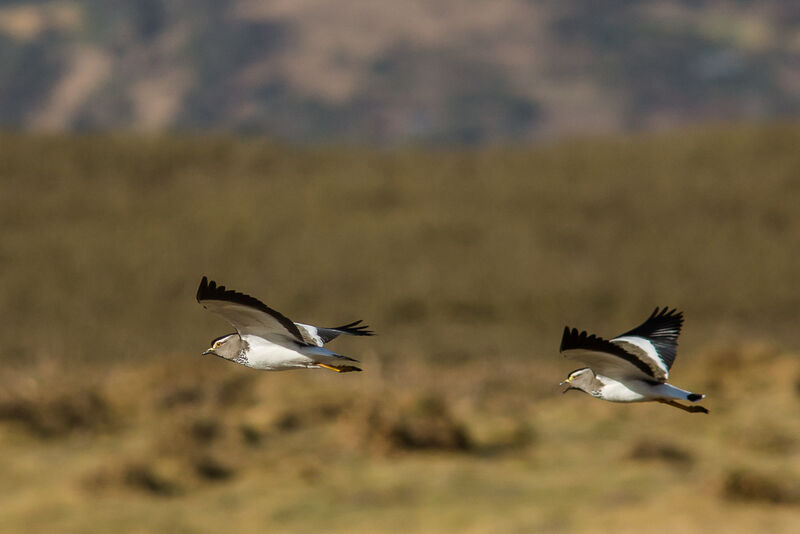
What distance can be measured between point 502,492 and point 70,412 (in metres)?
24.8

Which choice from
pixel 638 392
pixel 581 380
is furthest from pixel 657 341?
pixel 638 392

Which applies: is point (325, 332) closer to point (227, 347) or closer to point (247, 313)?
point (227, 347)

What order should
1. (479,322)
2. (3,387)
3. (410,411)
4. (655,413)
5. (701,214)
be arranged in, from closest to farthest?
(410,411), (3,387), (655,413), (479,322), (701,214)

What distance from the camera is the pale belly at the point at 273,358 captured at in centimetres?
519

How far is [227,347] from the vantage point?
18.4 feet

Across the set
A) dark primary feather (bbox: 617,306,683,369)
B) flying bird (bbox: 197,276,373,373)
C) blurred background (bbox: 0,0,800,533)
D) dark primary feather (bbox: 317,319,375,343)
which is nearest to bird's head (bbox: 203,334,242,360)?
flying bird (bbox: 197,276,373,373)

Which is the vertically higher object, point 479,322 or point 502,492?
point 479,322

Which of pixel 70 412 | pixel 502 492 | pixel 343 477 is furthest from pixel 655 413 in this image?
pixel 70 412

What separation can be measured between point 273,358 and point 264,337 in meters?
0.22

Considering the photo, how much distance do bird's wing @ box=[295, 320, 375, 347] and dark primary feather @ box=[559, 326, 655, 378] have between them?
2.90 feet

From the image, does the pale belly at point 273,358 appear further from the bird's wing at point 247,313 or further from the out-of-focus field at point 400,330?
the out-of-focus field at point 400,330

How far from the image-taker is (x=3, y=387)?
2475 inches

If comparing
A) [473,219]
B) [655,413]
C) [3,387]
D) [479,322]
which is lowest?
[3,387]

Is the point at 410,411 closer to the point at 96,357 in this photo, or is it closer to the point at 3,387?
the point at 3,387
